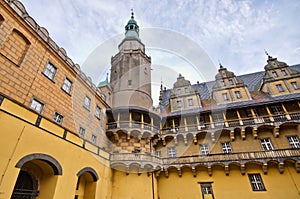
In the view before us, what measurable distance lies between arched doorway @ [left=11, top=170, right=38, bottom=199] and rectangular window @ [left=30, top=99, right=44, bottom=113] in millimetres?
4041

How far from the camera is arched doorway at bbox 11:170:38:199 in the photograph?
386 inches

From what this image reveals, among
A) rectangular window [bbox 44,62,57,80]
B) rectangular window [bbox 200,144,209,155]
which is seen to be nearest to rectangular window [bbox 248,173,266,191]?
rectangular window [bbox 200,144,209,155]

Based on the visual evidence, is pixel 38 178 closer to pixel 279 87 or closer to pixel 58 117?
pixel 58 117

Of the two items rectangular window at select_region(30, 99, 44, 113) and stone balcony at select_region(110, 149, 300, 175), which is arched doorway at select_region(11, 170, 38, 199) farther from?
stone balcony at select_region(110, 149, 300, 175)

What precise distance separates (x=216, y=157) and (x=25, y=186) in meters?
16.4

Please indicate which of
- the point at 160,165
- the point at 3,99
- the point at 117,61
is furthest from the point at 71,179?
the point at 117,61

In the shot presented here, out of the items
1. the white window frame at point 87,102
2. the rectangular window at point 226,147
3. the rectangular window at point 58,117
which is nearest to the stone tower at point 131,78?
the white window frame at point 87,102

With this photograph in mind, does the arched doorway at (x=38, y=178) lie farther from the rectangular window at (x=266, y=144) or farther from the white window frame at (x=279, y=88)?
the white window frame at (x=279, y=88)

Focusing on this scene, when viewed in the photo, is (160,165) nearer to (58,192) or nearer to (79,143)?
(79,143)

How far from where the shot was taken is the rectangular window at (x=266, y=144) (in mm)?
17959

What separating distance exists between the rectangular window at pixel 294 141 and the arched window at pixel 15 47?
25164mm

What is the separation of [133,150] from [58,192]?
952 centimetres

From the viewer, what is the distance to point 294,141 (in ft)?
57.3

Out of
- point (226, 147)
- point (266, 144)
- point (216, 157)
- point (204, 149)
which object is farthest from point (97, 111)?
point (266, 144)
